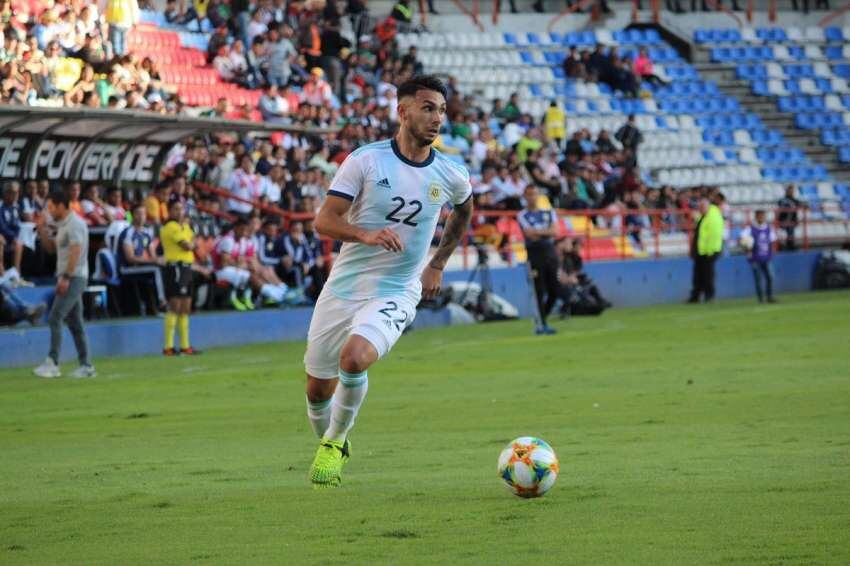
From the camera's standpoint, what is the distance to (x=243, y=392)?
652 inches

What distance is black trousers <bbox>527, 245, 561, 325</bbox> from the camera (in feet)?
80.0

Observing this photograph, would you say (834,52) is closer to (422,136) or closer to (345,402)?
(422,136)

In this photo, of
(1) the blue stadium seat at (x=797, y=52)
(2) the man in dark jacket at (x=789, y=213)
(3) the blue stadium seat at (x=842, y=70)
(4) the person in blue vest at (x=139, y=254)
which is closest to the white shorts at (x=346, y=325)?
(4) the person in blue vest at (x=139, y=254)

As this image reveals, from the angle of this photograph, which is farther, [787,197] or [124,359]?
[787,197]

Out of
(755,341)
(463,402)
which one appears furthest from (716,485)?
(755,341)

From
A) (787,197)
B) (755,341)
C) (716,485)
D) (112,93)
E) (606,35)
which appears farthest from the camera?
(606,35)

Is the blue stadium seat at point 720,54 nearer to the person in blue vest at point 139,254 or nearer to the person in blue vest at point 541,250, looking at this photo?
the person in blue vest at point 541,250

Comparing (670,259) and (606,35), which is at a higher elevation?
(606,35)

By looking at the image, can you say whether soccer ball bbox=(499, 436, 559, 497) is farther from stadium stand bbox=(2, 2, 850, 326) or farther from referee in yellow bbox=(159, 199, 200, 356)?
stadium stand bbox=(2, 2, 850, 326)

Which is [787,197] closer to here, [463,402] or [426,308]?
[426,308]

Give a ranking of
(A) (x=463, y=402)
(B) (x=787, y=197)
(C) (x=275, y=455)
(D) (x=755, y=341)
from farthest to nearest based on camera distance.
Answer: (B) (x=787, y=197), (D) (x=755, y=341), (A) (x=463, y=402), (C) (x=275, y=455)

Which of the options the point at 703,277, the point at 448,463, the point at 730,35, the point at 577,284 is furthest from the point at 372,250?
the point at 730,35

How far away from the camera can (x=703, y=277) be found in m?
33.6

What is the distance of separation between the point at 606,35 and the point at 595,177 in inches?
410
